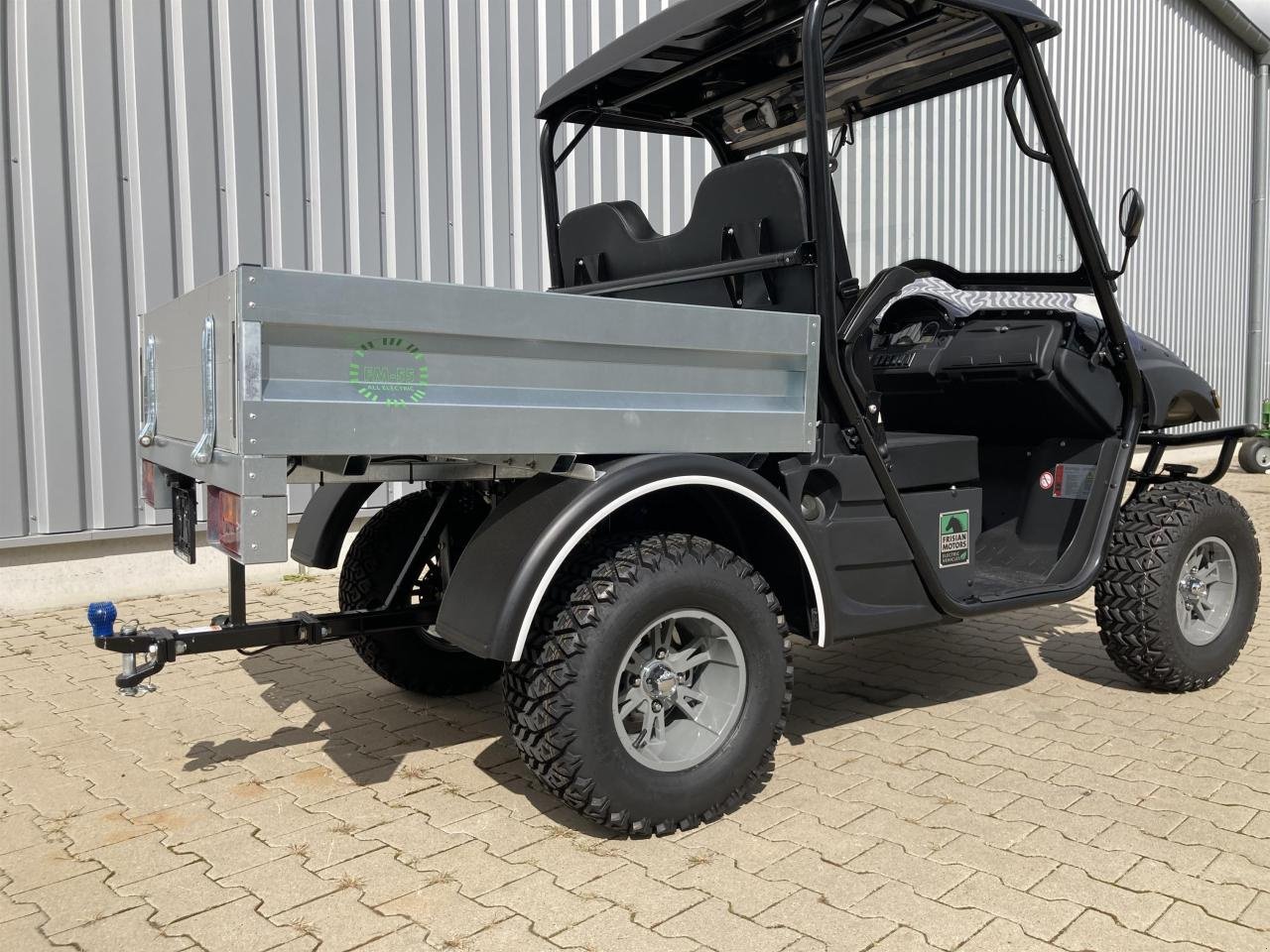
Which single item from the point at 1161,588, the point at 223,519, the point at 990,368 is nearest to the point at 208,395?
the point at 223,519

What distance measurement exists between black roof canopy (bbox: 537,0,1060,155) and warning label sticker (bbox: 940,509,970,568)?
1.62m

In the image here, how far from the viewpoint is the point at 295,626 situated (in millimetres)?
3084

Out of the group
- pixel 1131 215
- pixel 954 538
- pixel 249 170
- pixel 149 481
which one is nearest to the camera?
pixel 149 481

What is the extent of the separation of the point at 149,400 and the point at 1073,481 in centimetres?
332

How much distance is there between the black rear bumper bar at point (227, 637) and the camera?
113 inches

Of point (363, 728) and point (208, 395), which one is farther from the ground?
point (208, 395)

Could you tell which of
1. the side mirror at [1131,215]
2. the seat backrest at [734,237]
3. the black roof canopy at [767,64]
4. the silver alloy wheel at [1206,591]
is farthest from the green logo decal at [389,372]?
the silver alloy wheel at [1206,591]

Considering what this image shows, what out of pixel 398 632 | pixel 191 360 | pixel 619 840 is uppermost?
pixel 191 360

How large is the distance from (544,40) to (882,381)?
153 inches

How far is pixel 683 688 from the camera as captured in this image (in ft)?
9.98

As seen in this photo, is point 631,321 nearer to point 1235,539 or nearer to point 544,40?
point 1235,539

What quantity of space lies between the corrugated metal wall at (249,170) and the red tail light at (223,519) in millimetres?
3159

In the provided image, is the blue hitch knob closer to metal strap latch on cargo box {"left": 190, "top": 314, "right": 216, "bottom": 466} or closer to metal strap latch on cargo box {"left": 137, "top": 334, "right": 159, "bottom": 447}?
metal strap latch on cargo box {"left": 190, "top": 314, "right": 216, "bottom": 466}

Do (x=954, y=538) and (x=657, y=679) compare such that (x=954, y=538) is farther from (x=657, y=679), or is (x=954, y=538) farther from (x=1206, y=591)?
(x=1206, y=591)
